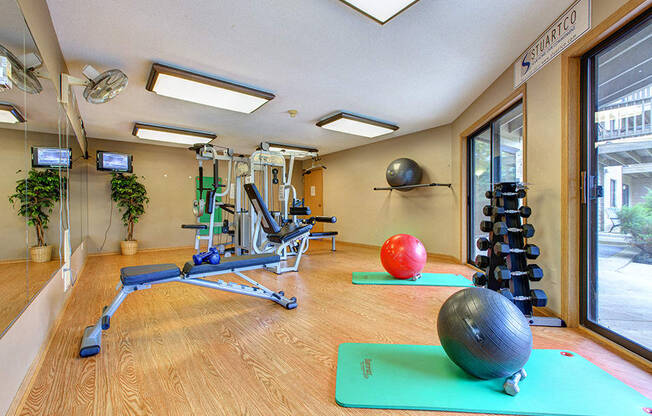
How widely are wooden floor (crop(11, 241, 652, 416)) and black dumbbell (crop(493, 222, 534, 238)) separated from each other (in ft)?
2.21

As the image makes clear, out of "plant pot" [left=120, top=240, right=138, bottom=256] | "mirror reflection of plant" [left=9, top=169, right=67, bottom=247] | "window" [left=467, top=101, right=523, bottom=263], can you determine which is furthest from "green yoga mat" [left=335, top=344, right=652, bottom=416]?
"plant pot" [left=120, top=240, right=138, bottom=256]

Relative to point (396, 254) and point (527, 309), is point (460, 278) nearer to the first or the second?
point (396, 254)

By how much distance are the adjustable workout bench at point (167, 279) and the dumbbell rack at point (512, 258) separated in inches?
63.8

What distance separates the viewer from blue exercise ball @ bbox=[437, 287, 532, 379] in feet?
4.04

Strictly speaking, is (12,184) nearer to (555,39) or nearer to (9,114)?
(9,114)

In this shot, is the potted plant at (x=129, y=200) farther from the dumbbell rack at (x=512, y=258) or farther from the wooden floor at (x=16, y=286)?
the dumbbell rack at (x=512, y=258)

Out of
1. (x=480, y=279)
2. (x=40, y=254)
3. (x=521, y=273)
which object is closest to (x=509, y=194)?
(x=521, y=273)

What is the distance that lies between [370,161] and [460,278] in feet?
10.8

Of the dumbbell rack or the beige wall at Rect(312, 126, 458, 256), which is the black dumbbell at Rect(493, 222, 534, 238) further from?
the beige wall at Rect(312, 126, 458, 256)

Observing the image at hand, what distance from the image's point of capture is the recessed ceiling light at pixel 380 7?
173 centimetres

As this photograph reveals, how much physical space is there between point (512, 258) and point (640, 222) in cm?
73

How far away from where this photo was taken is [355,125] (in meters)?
4.35

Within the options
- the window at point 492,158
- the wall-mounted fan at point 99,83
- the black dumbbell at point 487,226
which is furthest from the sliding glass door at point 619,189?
the wall-mounted fan at point 99,83

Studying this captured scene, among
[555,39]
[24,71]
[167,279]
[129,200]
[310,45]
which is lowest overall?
[167,279]
